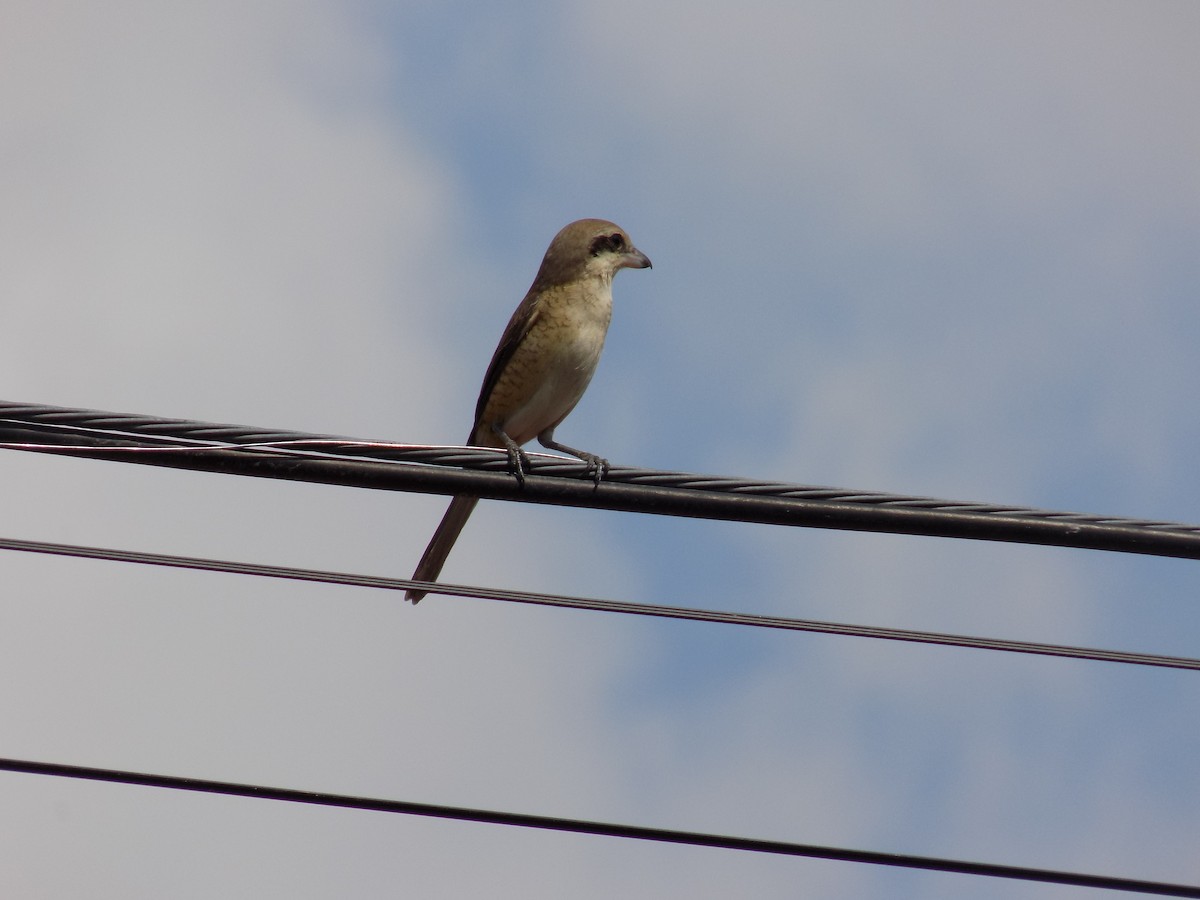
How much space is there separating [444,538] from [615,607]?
Result: 2829mm

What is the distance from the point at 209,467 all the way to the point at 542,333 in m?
3.66

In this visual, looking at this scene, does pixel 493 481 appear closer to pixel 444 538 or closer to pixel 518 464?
pixel 518 464

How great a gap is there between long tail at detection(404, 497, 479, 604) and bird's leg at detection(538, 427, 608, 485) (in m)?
0.68

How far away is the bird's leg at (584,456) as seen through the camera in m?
5.03

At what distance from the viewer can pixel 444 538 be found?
305 inches

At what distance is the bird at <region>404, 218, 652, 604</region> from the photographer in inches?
329

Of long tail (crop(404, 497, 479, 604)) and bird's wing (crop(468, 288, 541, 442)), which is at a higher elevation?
bird's wing (crop(468, 288, 541, 442))

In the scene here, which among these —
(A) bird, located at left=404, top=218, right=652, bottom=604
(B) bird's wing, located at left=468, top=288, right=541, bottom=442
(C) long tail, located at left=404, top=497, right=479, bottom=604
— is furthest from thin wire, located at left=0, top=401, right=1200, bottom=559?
(B) bird's wing, located at left=468, top=288, right=541, bottom=442

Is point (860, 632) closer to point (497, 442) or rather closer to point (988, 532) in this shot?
point (988, 532)

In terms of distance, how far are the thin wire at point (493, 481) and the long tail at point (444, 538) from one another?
100 inches

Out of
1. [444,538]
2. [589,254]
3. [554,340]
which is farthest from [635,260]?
[444,538]

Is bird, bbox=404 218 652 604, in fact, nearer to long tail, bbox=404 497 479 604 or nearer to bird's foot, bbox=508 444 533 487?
long tail, bbox=404 497 479 604

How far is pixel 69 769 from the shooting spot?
449cm

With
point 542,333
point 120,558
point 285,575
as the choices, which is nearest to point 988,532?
point 285,575
